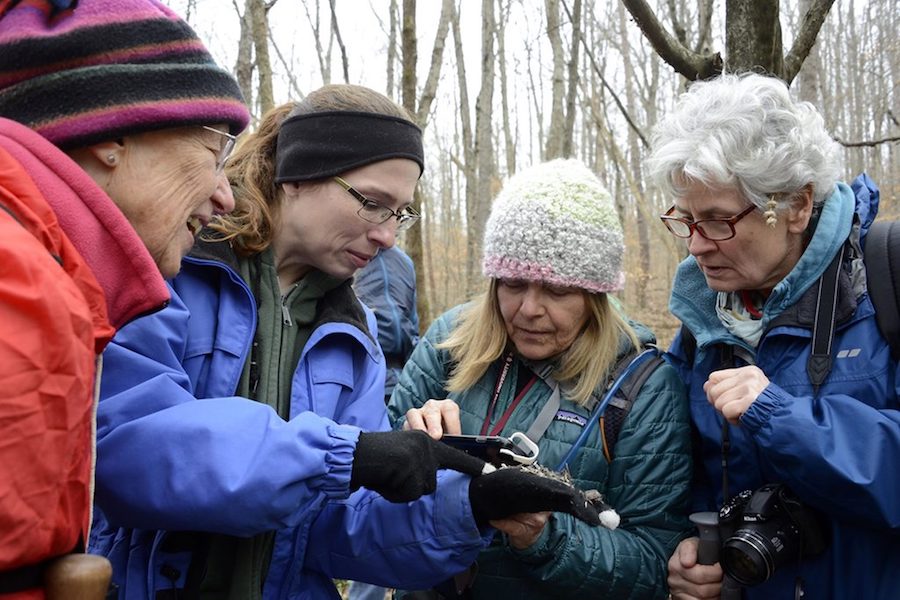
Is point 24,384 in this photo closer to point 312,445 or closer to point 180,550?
point 312,445

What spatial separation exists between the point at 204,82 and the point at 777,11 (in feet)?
6.81

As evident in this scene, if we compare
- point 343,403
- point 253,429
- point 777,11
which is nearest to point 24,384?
point 253,429

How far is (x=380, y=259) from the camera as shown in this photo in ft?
14.4

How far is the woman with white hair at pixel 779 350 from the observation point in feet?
6.12

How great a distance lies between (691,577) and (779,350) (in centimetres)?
77

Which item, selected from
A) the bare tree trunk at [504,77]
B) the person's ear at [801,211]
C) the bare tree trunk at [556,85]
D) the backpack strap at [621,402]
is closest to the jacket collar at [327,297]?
the backpack strap at [621,402]

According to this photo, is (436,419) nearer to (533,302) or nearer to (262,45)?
Result: (533,302)

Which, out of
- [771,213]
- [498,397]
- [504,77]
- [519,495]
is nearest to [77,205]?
[519,495]

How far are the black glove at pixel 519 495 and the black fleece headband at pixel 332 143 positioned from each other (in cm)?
101

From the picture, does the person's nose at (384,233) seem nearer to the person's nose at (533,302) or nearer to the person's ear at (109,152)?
the person's nose at (533,302)

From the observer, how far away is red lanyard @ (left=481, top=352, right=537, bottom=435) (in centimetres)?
244

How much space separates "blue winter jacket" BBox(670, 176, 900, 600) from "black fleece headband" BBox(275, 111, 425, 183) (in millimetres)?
1257

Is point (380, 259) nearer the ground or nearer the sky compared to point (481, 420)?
nearer the sky

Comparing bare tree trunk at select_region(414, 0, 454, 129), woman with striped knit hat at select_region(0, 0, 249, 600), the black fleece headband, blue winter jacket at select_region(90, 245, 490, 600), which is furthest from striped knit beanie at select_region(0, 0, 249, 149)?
bare tree trunk at select_region(414, 0, 454, 129)
